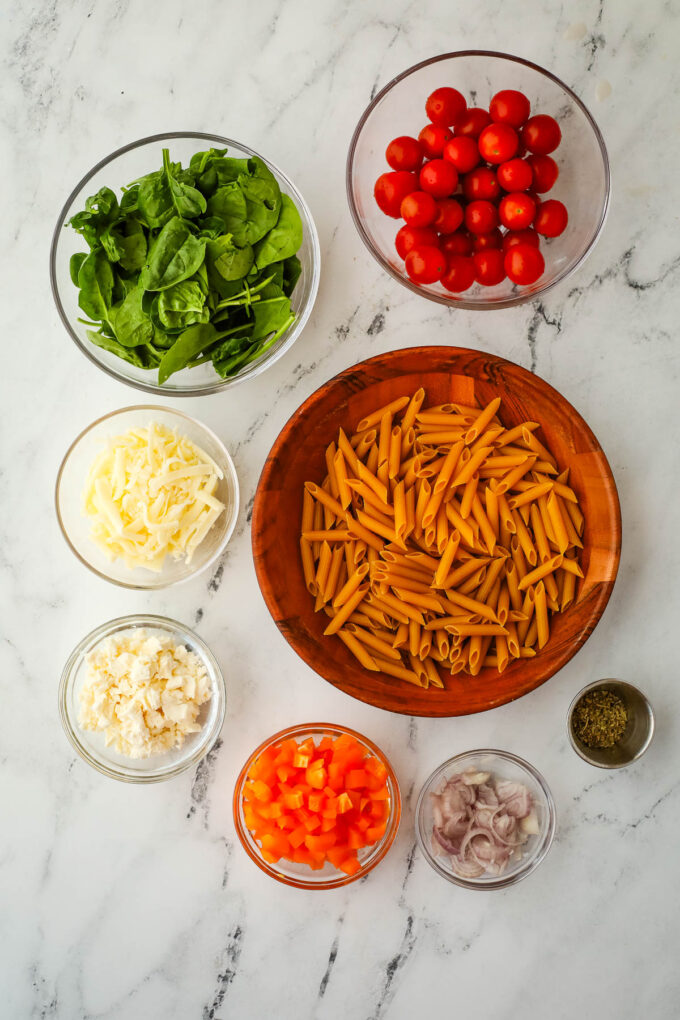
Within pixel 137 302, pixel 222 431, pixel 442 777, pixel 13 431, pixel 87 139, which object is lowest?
pixel 442 777

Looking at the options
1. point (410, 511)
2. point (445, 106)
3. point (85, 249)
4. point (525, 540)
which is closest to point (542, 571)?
point (525, 540)

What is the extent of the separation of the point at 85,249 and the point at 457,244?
0.82m

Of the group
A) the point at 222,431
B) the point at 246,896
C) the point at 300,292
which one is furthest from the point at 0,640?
the point at 300,292

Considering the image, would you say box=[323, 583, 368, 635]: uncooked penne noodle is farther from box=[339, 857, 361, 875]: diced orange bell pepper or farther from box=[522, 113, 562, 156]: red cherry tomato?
box=[522, 113, 562, 156]: red cherry tomato

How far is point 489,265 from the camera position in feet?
5.00

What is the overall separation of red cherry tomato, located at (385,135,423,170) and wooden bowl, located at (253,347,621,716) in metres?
0.37

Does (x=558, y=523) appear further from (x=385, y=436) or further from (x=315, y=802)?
(x=315, y=802)

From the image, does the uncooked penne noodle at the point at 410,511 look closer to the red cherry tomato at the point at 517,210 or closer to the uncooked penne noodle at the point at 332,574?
the uncooked penne noodle at the point at 332,574

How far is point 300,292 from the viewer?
1650mm

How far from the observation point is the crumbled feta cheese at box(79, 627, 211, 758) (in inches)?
62.5

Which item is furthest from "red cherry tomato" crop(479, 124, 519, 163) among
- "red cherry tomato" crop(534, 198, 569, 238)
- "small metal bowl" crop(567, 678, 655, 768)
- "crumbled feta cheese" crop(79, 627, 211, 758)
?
"crumbled feta cheese" crop(79, 627, 211, 758)

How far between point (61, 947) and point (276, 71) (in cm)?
212

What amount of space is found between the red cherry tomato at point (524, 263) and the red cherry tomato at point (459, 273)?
0.08 metres

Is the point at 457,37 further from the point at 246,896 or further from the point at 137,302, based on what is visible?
the point at 246,896
